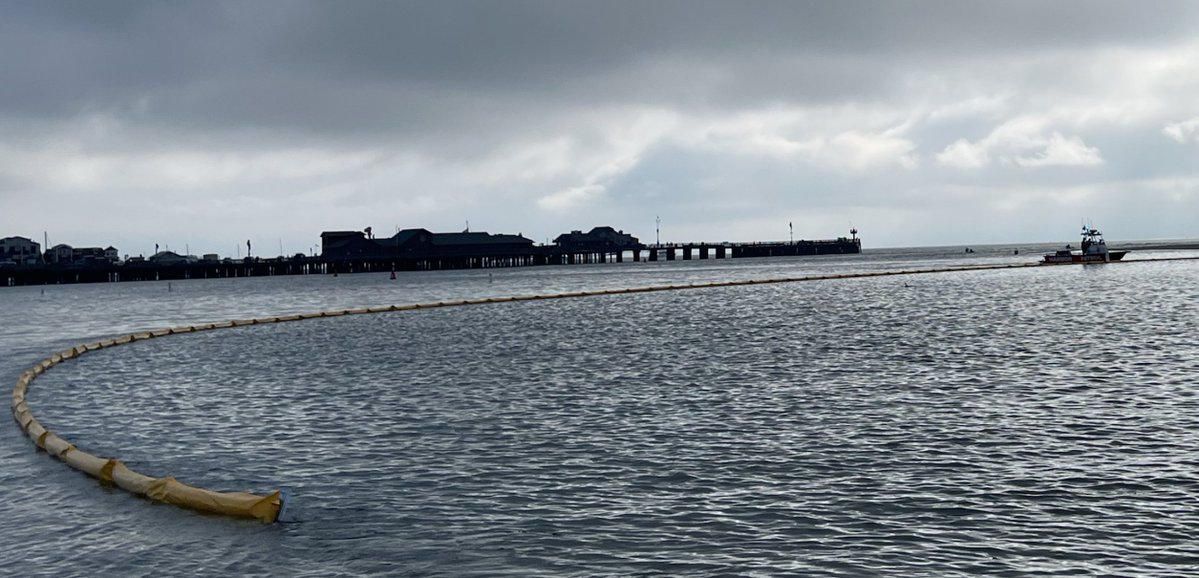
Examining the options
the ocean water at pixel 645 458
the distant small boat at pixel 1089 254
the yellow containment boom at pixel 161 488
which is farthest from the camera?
the distant small boat at pixel 1089 254

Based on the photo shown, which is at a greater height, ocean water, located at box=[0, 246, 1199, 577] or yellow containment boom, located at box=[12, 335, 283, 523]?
yellow containment boom, located at box=[12, 335, 283, 523]

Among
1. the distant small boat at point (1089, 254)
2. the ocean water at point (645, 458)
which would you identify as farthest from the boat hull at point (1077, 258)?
the ocean water at point (645, 458)

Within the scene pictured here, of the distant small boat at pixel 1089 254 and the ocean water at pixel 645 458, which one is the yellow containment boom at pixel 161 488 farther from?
the distant small boat at pixel 1089 254

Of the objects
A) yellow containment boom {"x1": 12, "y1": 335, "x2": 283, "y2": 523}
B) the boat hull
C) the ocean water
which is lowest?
the ocean water

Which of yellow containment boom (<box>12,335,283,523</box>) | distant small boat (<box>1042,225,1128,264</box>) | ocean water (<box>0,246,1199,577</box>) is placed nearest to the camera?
ocean water (<box>0,246,1199,577</box>)

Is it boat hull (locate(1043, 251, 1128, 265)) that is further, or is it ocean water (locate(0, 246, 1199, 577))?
boat hull (locate(1043, 251, 1128, 265))

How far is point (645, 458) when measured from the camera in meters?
23.8

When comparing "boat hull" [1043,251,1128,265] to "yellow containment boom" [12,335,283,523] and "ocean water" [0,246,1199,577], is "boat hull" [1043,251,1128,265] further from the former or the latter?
"yellow containment boom" [12,335,283,523]

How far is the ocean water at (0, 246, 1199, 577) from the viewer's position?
658 inches

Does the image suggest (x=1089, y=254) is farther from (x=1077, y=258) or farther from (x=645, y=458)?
(x=645, y=458)

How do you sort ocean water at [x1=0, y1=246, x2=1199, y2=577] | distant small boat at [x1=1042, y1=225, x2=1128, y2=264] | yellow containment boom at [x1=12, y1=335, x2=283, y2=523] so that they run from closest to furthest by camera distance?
ocean water at [x1=0, y1=246, x2=1199, y2=577] → yellow containment boom at [x1=12, y1=335, x2=283, y2=523] → distant small boat at [x1=1042, y1=225, x2=1128, y2=264]

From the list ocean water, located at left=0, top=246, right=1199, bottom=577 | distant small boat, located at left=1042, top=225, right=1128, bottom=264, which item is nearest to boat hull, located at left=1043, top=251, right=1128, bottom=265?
distant small boat, located at left=1042, top=225, right=1128, bottom=264

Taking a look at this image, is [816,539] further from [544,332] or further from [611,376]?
[544,332]

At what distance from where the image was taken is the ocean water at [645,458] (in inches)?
658
